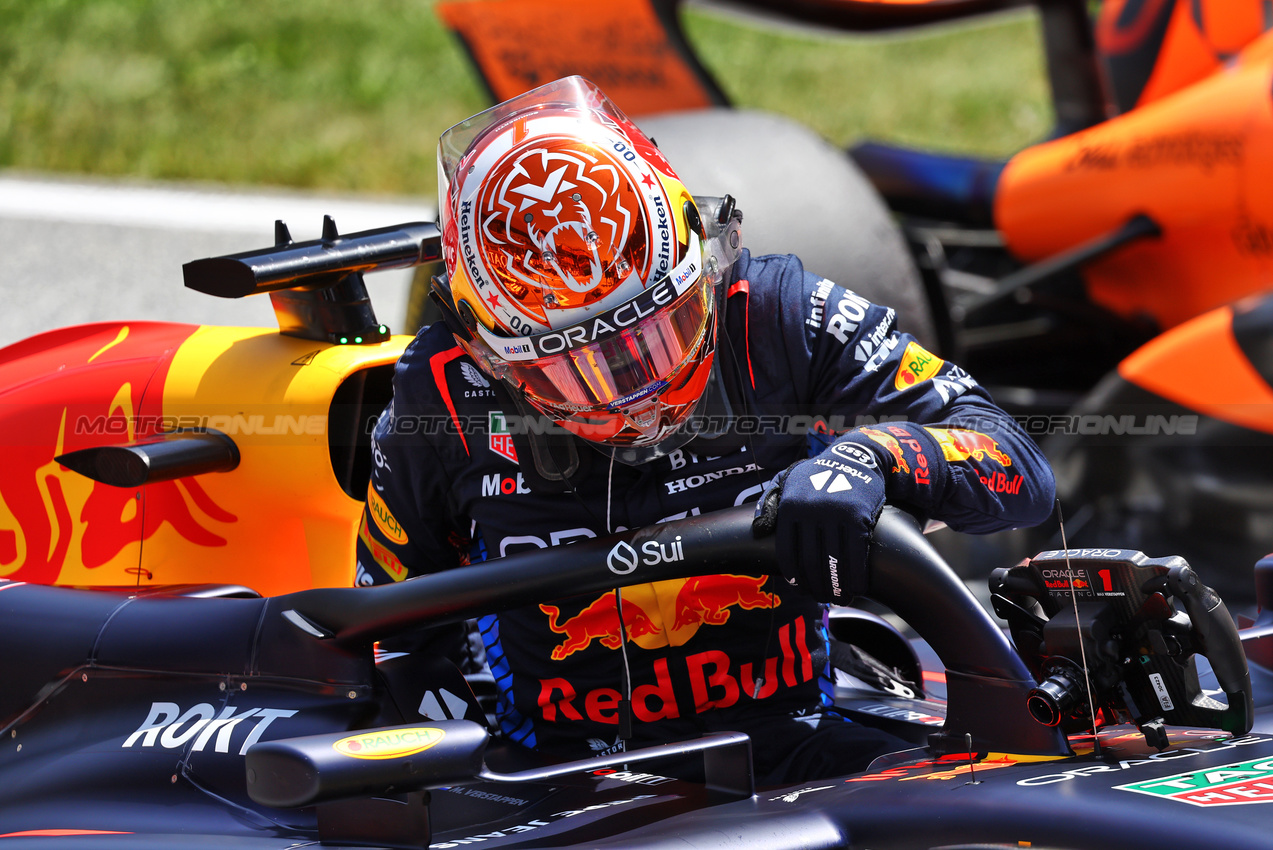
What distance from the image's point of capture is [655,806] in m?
1.43

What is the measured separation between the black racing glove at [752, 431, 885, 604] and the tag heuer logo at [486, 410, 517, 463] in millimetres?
429

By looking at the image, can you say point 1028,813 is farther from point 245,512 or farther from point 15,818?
point 245,512

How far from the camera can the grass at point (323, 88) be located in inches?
275

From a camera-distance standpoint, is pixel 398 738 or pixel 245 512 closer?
pixel 398 738

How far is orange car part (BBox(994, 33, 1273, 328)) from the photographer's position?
3.31m

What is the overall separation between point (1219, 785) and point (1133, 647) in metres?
0.17

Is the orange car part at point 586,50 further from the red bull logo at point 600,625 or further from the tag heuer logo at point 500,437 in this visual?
the red bull logo at point 600,625

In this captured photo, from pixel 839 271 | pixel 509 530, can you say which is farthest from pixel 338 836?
pixel 839 271

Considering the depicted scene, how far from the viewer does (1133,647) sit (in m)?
1.31

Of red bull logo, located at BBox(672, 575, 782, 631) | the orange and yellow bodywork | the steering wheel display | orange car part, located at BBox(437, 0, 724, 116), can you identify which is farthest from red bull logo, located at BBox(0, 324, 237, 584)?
orange car part, located at BBox(437, 0, 724, 116)

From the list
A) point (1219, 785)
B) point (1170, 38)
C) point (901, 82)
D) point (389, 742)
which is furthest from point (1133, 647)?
point (901, 82)

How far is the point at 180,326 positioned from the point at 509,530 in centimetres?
82

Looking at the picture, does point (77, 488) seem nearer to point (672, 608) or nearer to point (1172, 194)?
point (672, 608)

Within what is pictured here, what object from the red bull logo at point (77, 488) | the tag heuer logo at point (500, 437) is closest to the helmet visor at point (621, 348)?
the tag heuer logo at point (500, 437)
